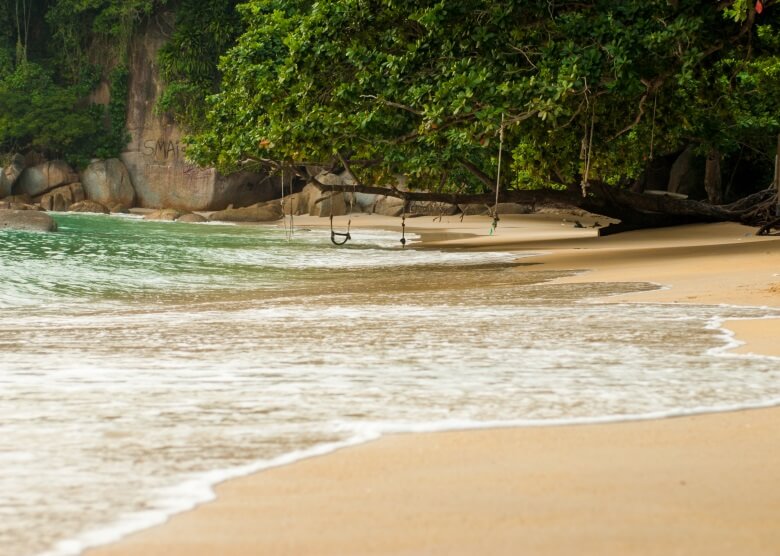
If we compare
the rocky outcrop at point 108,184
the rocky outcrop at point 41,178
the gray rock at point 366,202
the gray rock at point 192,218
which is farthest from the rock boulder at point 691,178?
the rocky outcrop at point 41,178

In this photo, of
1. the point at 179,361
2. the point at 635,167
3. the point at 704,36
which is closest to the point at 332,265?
the point at 704,36

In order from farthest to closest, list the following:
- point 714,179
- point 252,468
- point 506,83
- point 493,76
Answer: point 714,179
point 493,76
point 506,83
point 252,468

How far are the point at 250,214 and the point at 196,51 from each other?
6.88 meters

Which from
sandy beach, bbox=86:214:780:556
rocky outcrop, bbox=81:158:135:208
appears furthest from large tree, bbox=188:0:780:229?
rocky outcrop, bbox=81:158:135:208

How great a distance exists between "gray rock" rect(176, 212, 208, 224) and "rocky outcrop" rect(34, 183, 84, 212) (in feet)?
22.7

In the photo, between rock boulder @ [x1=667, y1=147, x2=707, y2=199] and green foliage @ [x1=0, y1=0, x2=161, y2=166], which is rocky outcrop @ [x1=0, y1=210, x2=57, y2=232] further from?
rock boulder @ [x1=667, y1=147, x2=707, y2=199]

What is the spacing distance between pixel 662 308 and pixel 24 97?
43.0 m

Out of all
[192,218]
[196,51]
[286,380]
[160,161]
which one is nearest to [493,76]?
[286,380]

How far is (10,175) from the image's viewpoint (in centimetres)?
4559

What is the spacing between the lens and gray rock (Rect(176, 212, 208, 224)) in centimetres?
4175

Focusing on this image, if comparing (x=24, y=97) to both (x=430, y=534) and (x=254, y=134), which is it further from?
(x=430, y=534)

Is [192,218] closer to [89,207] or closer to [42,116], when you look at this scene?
[89,207]

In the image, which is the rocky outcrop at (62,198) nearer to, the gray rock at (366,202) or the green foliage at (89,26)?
the green foliage at (89,26)

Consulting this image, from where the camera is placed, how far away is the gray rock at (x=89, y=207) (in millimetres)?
45316
